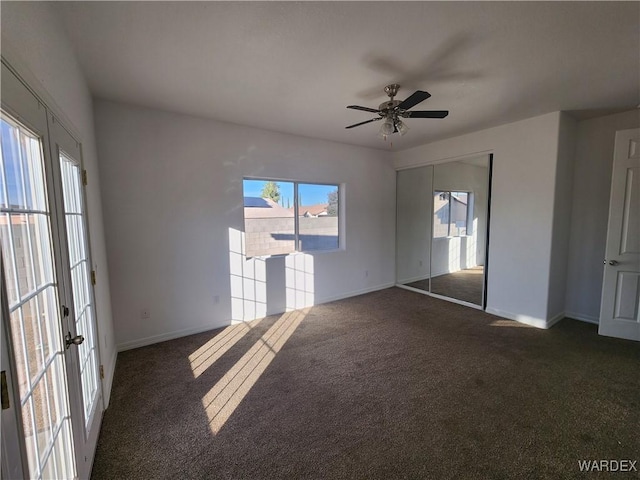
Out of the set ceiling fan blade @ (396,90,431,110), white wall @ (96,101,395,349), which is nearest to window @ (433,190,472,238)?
white wall @ (96,101,395,349)

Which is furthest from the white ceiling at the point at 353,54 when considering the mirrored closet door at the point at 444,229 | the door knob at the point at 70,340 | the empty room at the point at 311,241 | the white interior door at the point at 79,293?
the door knob at the point at 70,340

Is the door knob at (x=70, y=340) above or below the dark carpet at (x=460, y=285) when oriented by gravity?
above

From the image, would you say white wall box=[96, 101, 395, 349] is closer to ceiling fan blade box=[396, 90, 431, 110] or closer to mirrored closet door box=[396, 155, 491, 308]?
mirrored closet door box=[396, 155, 491, 308]

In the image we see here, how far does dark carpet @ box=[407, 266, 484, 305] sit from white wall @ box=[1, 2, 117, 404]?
463 cm

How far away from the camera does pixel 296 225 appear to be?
426 centimetres

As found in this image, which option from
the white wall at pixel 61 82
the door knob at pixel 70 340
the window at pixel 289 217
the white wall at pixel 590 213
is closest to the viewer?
the white wall at pixel 61 82

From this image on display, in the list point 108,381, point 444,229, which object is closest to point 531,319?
point 444,229

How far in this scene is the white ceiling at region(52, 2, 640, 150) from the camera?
163 cm

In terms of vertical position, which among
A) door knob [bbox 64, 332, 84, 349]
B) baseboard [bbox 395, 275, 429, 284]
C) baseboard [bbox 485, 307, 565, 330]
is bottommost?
baseboard [bbox 485, 307, 565, 330]

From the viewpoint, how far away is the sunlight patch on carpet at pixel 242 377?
2.07m

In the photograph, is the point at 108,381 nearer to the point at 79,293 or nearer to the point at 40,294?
the point at 79,293

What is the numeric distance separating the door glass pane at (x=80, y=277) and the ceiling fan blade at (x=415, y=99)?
2.34 m

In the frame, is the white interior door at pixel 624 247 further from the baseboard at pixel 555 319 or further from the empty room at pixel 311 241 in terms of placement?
the baseboard at pixel 555 319

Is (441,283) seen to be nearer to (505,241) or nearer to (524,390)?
→ (505,241)
